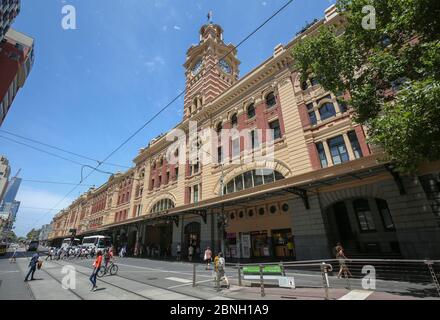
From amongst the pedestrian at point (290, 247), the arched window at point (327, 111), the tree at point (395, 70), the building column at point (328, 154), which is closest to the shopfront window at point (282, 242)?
the pedestrian at point (290, 247)

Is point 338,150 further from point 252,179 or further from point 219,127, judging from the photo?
point 219,127

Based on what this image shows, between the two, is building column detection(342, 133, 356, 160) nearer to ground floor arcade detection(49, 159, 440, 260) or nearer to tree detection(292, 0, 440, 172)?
ground floor arcade detection(49, 159, 440, 260)

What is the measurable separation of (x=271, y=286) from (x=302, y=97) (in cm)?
1542

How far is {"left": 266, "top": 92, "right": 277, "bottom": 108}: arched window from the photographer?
2272cm

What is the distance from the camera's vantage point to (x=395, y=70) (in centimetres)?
933

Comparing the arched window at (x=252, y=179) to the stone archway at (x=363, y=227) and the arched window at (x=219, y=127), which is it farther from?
the arched window at (x=219, y=127)

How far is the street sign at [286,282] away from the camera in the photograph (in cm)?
938

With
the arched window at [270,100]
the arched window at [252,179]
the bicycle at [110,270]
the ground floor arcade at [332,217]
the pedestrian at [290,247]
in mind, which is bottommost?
the bicycle at [110,270]

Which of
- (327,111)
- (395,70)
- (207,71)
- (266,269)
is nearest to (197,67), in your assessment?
(207,71)

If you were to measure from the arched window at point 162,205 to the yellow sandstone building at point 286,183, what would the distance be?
0.16 meters

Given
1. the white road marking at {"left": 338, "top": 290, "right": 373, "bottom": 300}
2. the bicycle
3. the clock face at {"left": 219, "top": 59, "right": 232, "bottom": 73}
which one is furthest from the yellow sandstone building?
the bicycle

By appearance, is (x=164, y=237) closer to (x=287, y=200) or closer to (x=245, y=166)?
(x=245, y=166)

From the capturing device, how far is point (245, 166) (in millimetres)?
22578

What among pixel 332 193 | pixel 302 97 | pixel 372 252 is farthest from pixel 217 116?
pixel 372 252
